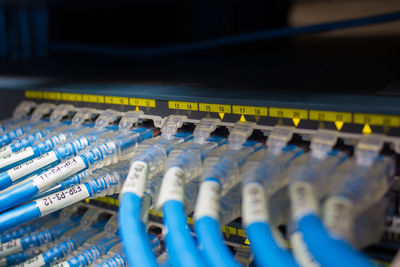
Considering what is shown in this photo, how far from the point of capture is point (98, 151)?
66 cm

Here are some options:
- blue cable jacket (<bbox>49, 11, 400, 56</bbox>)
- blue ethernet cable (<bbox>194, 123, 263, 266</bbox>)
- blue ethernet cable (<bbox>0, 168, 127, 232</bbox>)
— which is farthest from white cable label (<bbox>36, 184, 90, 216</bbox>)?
blue cable jacket (<bbox>49, 11, 400, 56</bbox>)

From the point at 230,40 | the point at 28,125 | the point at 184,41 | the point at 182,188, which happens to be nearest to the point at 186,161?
the point at 182,188

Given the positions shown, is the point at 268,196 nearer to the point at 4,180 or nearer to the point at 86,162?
the point at 86,162

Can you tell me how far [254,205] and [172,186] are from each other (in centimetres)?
11

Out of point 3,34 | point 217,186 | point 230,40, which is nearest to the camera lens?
point 217,186

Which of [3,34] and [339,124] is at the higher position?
[3,34]

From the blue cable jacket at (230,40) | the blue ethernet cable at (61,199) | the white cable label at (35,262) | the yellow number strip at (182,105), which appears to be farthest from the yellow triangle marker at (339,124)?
the blue cable jacket at (230,40)

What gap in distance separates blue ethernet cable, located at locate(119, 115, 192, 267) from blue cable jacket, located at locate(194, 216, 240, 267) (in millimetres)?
64

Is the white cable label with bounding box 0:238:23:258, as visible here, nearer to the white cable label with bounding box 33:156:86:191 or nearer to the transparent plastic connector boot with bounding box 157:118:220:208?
the white cable label with bounding box 33:156:86:191

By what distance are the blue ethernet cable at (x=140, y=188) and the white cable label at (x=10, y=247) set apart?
1.19 ft

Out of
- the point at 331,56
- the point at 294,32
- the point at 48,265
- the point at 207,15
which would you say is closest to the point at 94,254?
the point at 48,265

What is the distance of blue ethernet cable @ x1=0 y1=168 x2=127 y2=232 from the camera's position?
2.00 ft

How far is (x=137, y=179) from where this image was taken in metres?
0.57

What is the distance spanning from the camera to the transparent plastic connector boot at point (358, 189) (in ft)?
1.50
